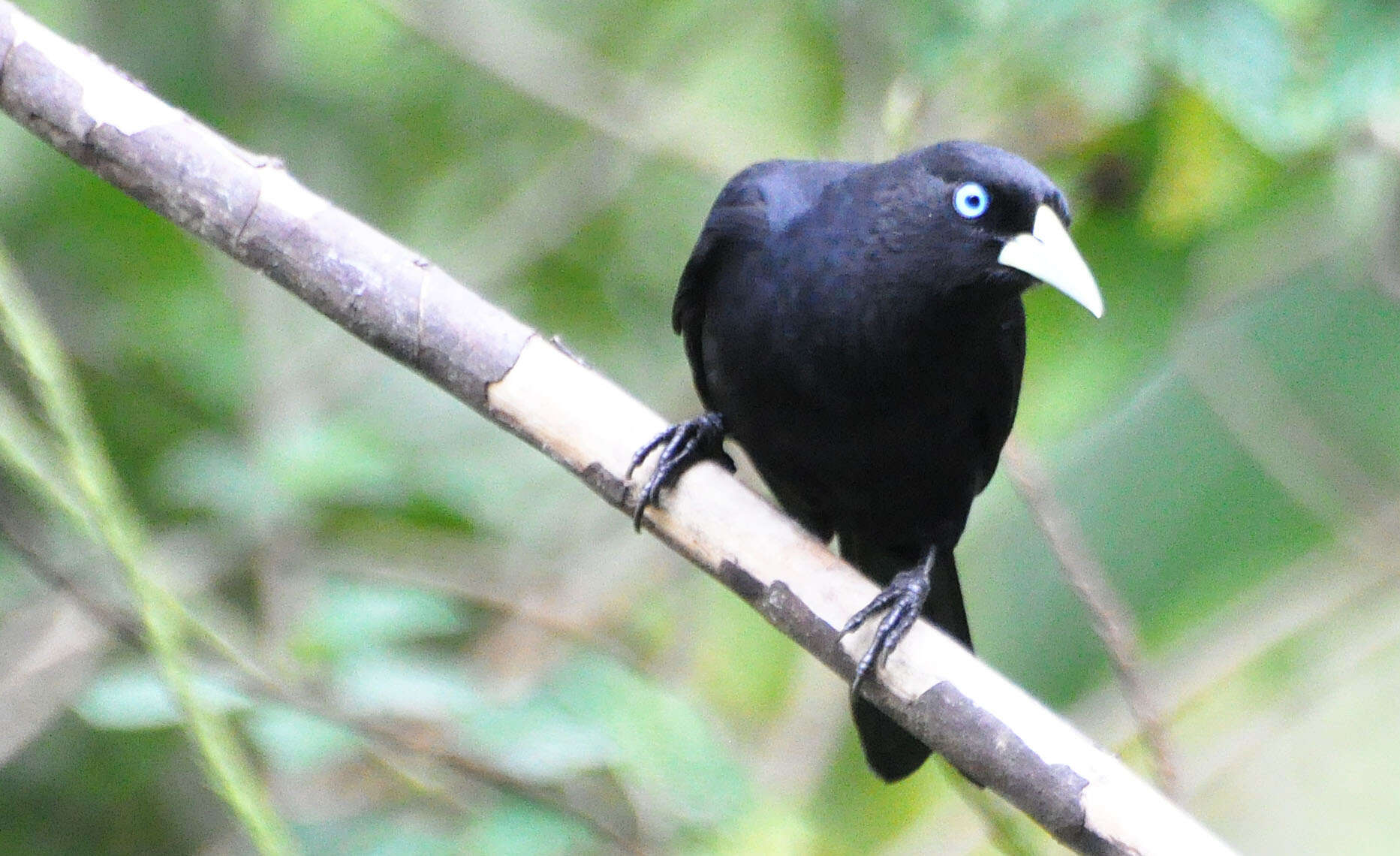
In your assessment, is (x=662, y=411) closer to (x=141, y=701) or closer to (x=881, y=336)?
(x=881, y=336)

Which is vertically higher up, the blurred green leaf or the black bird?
the black bird

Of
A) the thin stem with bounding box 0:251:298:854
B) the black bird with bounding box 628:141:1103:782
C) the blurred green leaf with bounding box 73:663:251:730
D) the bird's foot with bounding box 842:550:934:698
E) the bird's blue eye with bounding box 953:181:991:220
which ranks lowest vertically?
the thin stem with bounding box 0:251:298:854

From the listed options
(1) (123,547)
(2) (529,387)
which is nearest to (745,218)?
(2) (529,387)

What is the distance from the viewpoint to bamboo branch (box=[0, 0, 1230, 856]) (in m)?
2.02

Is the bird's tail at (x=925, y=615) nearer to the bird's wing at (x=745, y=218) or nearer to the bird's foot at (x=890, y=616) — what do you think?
the bird's foot at (x=890, y=616)

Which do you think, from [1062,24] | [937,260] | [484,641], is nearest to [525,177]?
[484,641]

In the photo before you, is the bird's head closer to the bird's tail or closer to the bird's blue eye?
the bird's blue eye

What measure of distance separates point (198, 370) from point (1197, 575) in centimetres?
Answer: 271

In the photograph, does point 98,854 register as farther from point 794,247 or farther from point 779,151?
point 779,151

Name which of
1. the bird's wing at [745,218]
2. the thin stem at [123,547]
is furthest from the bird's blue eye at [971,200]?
the thin stem at [123,547]

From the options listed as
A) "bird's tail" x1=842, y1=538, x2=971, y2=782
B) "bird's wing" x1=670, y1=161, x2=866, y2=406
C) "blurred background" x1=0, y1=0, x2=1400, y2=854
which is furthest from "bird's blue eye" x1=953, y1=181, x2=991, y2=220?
"bird's tail" x1=842, y1=538, x2=971, y2=782

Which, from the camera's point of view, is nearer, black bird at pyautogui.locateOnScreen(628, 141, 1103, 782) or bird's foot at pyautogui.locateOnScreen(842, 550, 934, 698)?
bird's foot at pyautogui.locateOnScreen(842, 550, 934, 698)

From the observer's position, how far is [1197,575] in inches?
144

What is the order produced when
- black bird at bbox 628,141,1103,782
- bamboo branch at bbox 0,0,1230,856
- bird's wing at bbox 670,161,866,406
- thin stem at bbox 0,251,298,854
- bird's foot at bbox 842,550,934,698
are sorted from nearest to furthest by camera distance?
thin stem at bbox 0,251,298,854, bamboo branch at bbox 0,0,1230,856, bird's foot at bbox 842,550,934,698, black bird at bbox 628,141,1103,782, bird's wing at bbox 670,161,866,406
